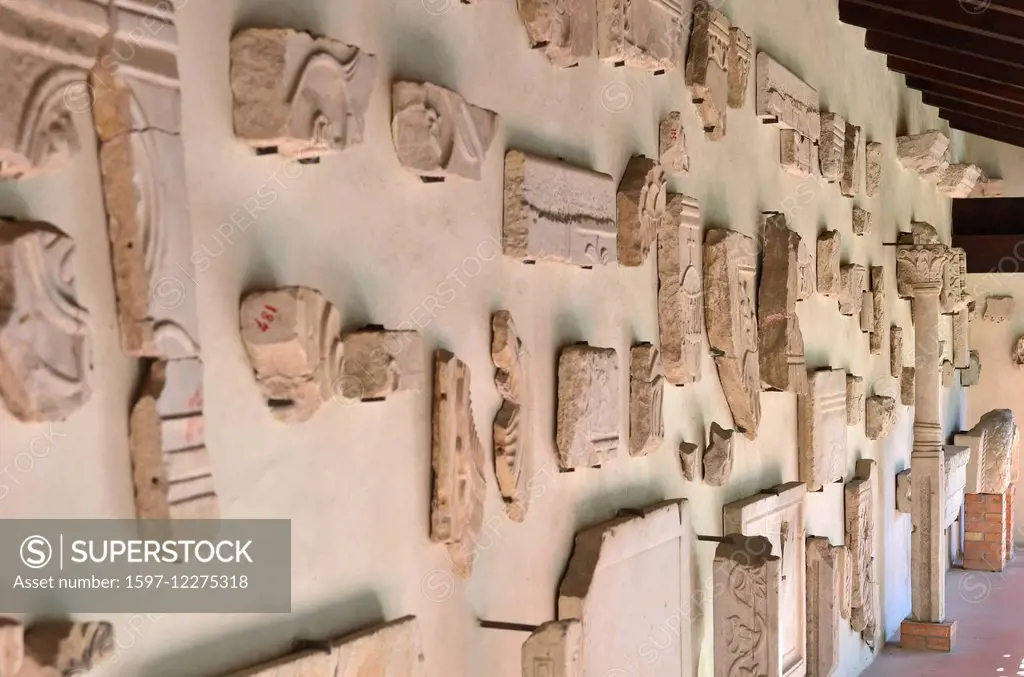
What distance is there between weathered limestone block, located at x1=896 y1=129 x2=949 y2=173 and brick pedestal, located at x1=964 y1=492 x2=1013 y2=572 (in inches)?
174

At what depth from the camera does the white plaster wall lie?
2012 millimetres

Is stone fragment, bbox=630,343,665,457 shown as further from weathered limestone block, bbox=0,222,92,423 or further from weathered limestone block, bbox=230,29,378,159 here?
weathered limestone block, bbox=0,222,92,423

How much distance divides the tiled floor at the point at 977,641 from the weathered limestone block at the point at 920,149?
3.64 m

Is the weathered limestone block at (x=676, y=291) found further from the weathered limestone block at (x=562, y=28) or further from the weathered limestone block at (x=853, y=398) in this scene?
the weathered limestone block at (x=853, y=398)

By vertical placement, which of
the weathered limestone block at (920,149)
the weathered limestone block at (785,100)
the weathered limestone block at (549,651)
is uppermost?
the weathered limestone block at (920,149)

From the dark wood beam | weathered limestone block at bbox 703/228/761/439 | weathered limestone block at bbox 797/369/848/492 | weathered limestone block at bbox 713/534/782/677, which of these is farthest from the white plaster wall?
the dark wood beam

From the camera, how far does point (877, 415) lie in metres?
7.73

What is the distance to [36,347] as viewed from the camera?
70.6 inches

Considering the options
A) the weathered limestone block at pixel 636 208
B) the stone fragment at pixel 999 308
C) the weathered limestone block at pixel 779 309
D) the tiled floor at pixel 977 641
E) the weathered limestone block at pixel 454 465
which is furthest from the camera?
the stone fragment at pixel 999 308

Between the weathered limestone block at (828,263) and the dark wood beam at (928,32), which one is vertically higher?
the dark wood beam at (928,32)

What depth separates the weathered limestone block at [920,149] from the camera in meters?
8.88

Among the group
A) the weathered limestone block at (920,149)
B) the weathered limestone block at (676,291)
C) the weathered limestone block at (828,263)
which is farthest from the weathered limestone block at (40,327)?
the weathered limestone block at (920,149)

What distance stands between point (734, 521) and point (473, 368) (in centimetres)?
237

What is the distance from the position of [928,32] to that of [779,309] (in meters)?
2.77
